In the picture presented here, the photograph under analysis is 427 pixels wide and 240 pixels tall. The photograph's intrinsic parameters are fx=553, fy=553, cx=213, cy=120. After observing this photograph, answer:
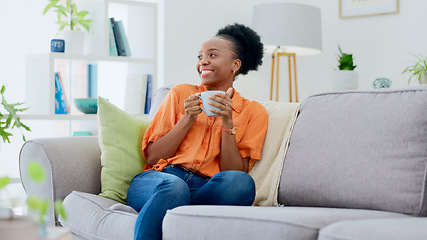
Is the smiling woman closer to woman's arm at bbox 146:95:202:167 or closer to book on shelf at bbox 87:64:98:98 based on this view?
woman's arm at bbox 146:95:202:167

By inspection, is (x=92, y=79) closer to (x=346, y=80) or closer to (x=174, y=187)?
(x=346, y=80)

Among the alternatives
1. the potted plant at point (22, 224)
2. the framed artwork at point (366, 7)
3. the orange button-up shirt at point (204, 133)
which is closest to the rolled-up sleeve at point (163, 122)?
the orange button-up shirt at point (204, 133)

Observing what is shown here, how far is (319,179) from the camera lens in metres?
1.82

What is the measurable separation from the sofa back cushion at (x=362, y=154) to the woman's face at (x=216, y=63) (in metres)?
0.38

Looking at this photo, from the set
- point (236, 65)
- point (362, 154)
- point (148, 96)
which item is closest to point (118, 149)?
point (236, 65)

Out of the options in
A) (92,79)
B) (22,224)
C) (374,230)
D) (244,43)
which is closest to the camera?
(22,224)

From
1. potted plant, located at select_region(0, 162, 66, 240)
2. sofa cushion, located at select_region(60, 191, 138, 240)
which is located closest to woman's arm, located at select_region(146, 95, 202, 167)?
sofa cushion, located at select_region(60, 191, 138, 240)

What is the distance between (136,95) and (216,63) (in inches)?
57.2

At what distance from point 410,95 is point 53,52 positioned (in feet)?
6.86

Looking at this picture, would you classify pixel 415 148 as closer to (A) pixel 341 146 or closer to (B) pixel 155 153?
(A) pixel 341 146

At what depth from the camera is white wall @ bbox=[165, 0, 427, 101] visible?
3.80m

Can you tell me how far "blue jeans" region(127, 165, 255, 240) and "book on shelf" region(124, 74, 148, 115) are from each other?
5.18 ft

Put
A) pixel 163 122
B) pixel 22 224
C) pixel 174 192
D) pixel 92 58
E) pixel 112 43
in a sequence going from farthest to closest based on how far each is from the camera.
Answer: pixel 112 43 → pixel 92 58 → pixel 163 122 → pixel 174 192 → pixel 22 224

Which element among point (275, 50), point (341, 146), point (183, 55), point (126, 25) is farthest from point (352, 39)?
point (341, 146)
